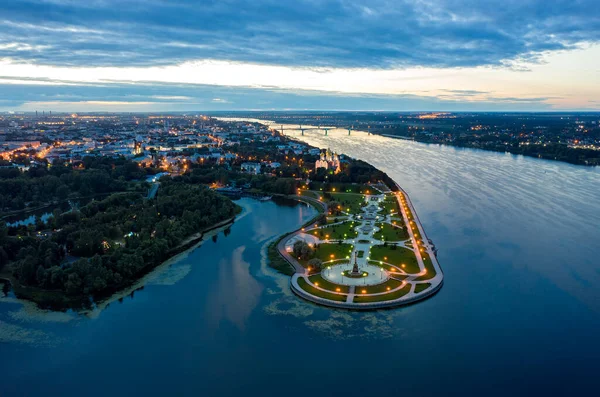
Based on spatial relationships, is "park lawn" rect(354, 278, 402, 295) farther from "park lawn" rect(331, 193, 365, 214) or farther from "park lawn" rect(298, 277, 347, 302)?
"park lawn" rect(331, 193, 365, 214)

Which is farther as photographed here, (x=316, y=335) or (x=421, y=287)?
(x=421, y=287)

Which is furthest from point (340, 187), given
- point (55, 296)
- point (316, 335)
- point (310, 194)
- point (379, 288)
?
point (55, 296)

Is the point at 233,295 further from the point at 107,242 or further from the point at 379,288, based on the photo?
the point at 107,242

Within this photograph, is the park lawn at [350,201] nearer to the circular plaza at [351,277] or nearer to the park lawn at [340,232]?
the park lawn at [340,232]

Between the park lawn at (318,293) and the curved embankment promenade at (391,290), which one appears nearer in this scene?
the curved embankment promenade at (391,290)

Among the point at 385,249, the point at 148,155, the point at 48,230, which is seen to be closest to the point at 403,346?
the point at 385,249

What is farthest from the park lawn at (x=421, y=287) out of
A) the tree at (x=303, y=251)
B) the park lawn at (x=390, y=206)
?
the park lawn at (x=390, y=206)

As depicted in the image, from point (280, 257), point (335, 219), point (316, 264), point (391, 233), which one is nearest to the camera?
point (316, 264)
